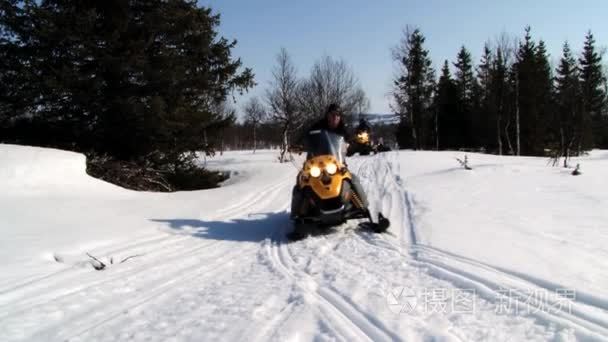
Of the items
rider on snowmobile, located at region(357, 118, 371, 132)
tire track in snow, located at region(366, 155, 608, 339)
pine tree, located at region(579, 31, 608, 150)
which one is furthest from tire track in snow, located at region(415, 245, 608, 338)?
pine tree, located at region(579, 31, 608, 150)

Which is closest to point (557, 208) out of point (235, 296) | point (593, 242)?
point (593, 242)

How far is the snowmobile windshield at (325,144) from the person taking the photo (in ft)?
21.5

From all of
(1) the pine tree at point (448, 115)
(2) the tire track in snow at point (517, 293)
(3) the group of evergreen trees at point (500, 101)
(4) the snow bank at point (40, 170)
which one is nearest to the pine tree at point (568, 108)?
(3) the group of evergreen trees at point (500, 101)

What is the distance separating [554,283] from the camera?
339cm

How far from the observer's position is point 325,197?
5.82 metres

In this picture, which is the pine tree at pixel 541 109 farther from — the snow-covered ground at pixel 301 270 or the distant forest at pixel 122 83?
the snow-covered ground at pixel 301 270

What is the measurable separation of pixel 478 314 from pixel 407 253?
1850mm

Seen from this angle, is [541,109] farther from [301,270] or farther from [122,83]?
[301,270]

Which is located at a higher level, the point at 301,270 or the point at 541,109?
the point at 541,109

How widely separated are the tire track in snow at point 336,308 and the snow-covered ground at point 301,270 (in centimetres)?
1

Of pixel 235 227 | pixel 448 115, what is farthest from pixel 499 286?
pixel 448 115

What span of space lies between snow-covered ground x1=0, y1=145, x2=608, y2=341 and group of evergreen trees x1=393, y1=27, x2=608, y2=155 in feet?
82.6

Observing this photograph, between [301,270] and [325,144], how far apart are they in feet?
8.47

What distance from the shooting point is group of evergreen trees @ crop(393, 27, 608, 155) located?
34.0 metres
